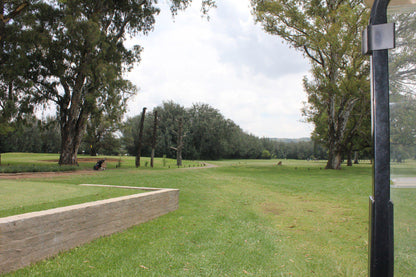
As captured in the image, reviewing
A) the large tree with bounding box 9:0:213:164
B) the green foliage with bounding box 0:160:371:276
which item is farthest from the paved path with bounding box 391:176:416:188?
the large tree with bounding box 9:0:213:164

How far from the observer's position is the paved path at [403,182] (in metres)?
1.65

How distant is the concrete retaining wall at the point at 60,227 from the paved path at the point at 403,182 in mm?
3535

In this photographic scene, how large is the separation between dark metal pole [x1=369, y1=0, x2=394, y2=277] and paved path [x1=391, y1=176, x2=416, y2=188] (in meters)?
0.06

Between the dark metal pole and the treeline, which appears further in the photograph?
the treeline

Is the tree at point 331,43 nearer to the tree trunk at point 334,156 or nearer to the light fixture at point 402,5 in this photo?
the tree trunk at point 334,156

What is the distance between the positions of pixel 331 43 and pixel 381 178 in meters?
20.3

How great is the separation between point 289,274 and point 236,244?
112cm

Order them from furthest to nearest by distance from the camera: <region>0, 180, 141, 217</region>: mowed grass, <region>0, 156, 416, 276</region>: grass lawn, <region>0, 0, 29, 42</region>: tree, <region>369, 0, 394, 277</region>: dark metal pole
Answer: <region>0, 0, 29, 42</region>: tree
<region>0, 180, 141, 217</region>: mowed grass
<region>0, 156, 416, 276</region>: grass lawn
<region>369, 0, 394, 277</region>: dark metal pole

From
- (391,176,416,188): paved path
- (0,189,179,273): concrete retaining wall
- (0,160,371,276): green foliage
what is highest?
(391,176,416,188): paved path

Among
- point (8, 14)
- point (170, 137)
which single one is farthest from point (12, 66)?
point (170, 137)

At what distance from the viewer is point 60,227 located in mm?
3572

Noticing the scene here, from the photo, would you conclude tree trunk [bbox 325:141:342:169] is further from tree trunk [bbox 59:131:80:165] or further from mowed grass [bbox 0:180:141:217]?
mowed grass [bbox 0:180:141:217]

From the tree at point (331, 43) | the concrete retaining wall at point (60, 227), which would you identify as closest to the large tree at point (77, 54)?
the tree at point (331, 43)

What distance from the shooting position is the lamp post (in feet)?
5.38
